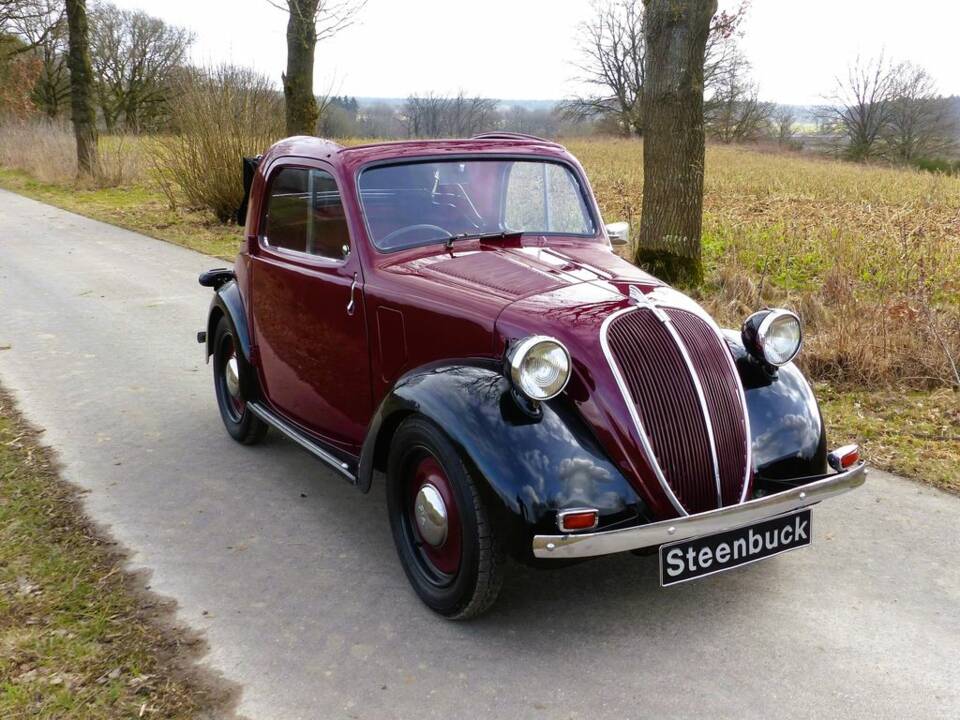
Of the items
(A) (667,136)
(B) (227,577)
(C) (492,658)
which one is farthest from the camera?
(A) (667,136)

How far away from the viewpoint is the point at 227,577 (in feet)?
11.6

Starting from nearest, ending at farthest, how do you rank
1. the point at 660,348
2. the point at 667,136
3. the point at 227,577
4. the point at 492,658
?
1. the point at 492,658
2. the point at 660,348
3. the point at 227,577
4. the point at 667,136

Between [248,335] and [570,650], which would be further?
[248,335]

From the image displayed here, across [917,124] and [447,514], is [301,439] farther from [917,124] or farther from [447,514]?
[917,124]

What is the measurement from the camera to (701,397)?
314 cm

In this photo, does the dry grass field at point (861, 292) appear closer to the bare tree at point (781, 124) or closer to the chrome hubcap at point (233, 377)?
the chrome hubcap at point (233, 377)

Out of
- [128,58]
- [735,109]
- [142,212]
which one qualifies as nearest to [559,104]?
[735,109]

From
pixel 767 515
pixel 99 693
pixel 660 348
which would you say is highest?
pixel 660 348

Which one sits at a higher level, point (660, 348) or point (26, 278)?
point (660, 348)

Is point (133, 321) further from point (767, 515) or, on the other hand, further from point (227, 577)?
point (767, 515)

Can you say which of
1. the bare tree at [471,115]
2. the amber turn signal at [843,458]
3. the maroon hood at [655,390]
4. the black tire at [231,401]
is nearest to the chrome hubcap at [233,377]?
the black tire at [231,401]

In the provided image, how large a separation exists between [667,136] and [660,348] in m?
5.04

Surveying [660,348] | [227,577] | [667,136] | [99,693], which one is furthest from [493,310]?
[667,136]

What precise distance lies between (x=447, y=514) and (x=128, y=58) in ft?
146
